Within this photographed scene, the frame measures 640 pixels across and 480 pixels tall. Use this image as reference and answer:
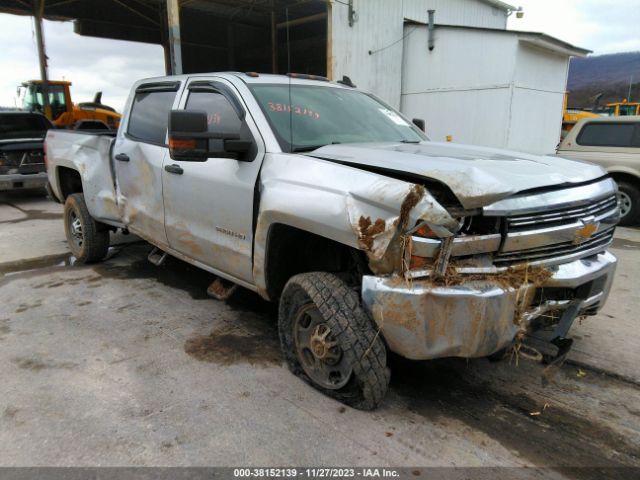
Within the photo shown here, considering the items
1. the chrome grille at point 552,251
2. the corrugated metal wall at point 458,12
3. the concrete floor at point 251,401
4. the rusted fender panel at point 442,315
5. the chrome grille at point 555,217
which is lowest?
the concrete floor at point 251,401

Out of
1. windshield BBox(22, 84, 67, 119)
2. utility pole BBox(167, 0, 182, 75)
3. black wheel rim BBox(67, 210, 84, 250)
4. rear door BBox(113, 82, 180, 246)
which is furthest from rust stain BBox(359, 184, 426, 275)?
windshield BBox(22, 84, 67, 119)

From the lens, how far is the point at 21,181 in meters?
9.61

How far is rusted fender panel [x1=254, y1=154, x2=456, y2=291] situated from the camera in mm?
2352

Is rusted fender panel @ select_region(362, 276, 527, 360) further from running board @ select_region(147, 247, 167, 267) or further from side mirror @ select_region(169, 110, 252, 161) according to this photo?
running board @ select_region(147, 247, 167, 267)

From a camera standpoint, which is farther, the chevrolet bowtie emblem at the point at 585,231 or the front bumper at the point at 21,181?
the front bumper at the point at 21,181

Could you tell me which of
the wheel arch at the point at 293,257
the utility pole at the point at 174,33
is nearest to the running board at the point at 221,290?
the wheel arch at the point at 293,257

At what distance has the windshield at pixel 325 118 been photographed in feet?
11.1

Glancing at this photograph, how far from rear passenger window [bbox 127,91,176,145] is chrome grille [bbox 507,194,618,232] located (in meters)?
2.98

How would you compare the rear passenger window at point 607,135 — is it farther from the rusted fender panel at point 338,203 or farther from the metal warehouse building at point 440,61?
the rusted fender panel at point 338,203

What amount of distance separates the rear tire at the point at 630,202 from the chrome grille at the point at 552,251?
606cm

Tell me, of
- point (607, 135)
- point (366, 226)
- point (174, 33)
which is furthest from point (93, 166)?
point (607, 135)

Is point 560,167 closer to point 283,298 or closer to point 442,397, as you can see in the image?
point 442,397

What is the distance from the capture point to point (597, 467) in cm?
240

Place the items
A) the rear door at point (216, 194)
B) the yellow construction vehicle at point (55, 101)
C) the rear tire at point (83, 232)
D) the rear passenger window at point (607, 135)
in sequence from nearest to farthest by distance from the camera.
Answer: the rear door at point (216, 194), the rear tire at point (83, 232), the rear passenger window at point (607, 135), the yellow construction vehicle at point (55, 101)
